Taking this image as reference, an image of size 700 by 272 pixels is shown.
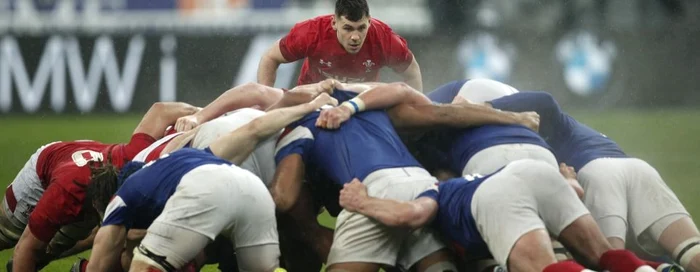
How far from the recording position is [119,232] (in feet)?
22.4

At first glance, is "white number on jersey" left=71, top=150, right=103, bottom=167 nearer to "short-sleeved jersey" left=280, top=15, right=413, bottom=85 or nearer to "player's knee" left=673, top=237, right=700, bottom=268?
"short-sleeved jersey" left=280, top=15, right=413, bottom=85

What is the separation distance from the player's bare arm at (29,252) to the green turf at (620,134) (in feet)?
19.3

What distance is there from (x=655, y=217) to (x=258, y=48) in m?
12.1

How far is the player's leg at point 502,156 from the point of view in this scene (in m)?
7.38

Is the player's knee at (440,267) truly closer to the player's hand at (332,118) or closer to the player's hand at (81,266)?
the player's hand at (332,118)

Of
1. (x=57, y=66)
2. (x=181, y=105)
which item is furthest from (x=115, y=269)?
(x=57, y=66)

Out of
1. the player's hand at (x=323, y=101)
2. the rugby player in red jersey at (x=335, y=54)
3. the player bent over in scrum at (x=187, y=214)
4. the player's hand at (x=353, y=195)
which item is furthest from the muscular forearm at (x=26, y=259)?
the rugby player in red jersey at (x=335, y=54)

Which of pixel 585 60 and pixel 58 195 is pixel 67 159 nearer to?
pixel 58 195

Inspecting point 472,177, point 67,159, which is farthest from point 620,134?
point 472,177

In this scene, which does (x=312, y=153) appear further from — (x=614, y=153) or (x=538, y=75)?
(x=538, y=75)

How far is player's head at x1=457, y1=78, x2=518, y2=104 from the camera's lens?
8.55 metres

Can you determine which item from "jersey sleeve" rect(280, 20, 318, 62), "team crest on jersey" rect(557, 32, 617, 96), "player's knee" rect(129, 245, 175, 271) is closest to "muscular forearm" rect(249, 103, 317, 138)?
"player's knee" rect(129, 245, 175, 271)

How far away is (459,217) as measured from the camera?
670 centimetres

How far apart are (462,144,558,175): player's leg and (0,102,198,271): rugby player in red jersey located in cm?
207
